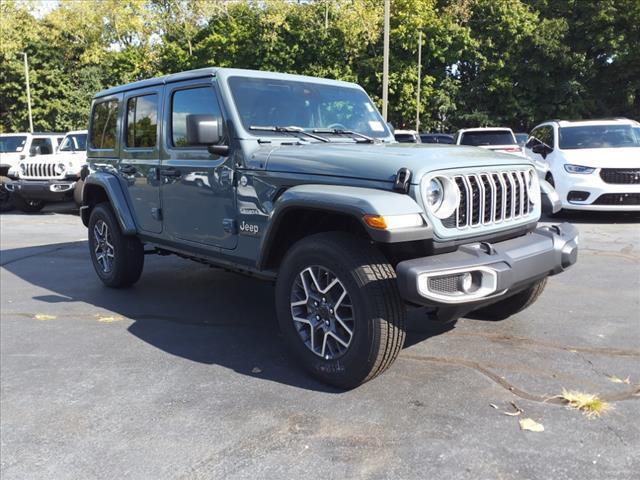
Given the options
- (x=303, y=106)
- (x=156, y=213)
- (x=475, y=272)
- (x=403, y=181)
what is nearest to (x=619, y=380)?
(x=475, y=272)

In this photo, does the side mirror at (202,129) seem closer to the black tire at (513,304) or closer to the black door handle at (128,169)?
the black door handle at (128,169)

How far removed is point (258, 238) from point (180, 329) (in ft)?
4.24

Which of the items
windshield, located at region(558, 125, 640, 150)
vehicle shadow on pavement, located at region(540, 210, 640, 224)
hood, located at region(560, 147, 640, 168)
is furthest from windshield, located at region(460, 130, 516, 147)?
hood, located at region(560, 147, 640, 168)

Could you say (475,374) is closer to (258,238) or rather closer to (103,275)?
(258,238)

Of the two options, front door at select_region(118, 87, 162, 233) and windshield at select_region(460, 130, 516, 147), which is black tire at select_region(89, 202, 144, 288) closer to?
front door at select_region(118, 87, 162, 233)

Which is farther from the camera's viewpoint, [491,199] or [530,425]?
[491,199]

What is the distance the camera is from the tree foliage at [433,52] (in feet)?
97.6

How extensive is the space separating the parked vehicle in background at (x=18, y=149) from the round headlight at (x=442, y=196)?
13.9 m

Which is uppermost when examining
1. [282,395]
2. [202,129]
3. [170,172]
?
[202,129]

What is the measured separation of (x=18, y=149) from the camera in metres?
15.4

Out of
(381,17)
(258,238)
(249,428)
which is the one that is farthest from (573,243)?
(381,17)

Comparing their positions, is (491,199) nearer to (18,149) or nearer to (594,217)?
(594,217)

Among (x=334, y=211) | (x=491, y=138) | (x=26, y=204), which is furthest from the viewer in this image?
(x=491, y=138)

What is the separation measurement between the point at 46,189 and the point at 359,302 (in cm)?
1159
